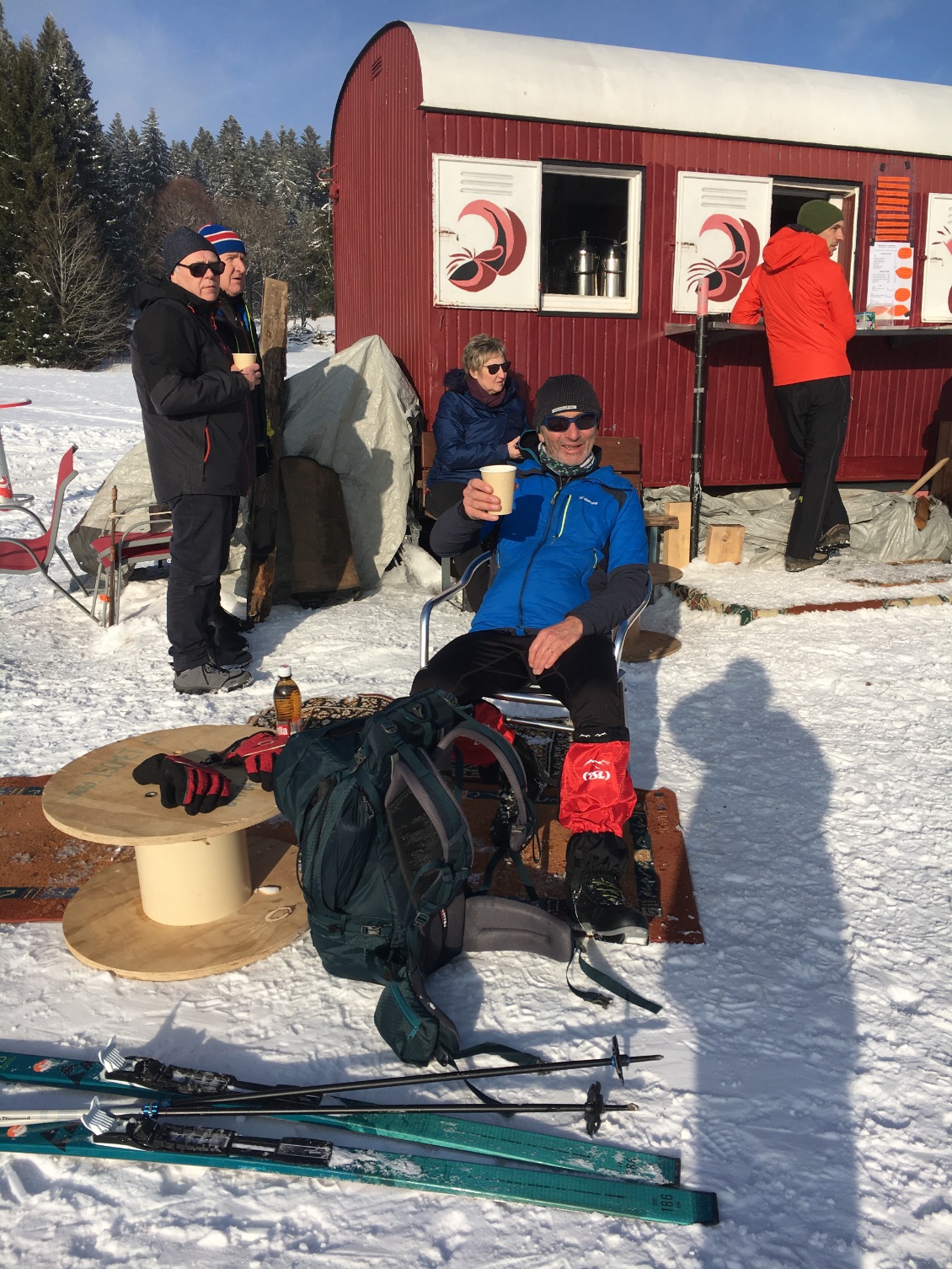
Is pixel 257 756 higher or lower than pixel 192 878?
higher

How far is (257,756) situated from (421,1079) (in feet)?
3.31

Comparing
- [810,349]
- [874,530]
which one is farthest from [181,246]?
[874,530]

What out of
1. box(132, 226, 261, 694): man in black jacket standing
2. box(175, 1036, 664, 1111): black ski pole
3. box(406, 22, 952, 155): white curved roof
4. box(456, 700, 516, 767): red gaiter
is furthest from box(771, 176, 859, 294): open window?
box(175, 1036, 664, 1111): black ski pole

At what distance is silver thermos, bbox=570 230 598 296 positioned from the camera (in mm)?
6700

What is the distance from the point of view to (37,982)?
7.64ft

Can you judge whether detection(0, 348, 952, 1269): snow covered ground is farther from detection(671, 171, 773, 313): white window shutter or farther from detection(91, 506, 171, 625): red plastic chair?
detection(671, 171, 773, 313): white window shutter

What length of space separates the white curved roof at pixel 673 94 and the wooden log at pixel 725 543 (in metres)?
2.74

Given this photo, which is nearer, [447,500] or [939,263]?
[447,500]

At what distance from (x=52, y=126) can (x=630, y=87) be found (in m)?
26.1

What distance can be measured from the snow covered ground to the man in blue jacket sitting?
1.07 feet

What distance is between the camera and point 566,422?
3.19m

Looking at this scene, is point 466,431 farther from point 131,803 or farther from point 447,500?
point 131,803

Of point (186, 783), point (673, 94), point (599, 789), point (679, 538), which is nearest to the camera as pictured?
point (186, 783)

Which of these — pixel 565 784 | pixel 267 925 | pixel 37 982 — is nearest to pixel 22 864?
pixel 37 982
